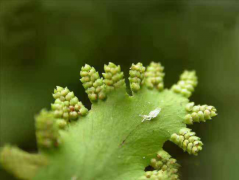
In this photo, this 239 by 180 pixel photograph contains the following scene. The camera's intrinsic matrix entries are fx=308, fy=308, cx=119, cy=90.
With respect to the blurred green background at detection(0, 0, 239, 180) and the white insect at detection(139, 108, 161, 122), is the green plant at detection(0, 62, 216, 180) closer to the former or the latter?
the white insect at detection(139, 108, 161, 122)

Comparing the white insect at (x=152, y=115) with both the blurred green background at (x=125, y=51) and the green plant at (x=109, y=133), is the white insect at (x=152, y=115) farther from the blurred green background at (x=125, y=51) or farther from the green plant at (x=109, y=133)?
the blurred green background at (x=125, y=51)

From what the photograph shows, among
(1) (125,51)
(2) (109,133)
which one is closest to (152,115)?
(2) (109,133)

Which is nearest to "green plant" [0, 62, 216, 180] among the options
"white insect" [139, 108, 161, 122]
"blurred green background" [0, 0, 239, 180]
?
"white insect" [139, 108, 161, 122]

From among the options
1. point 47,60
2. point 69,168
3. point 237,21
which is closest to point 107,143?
point 69,168

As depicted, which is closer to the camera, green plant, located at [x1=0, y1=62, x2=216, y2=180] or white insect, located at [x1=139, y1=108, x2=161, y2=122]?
green plant, located at [x1=0, y1=62, x2=216, y2=180]

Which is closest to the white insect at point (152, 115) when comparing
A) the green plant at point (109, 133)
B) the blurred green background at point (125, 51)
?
the green plant at point (109, 133)

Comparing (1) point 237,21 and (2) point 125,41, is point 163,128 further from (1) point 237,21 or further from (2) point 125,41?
(1) point 237,21
